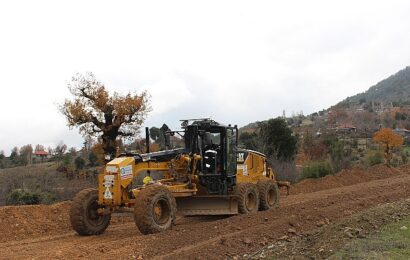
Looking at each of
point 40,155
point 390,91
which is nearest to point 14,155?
point 40,155

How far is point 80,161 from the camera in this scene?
43375 millimetres

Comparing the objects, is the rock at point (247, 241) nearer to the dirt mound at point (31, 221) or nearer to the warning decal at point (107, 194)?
the warning decal at point (107, 194)

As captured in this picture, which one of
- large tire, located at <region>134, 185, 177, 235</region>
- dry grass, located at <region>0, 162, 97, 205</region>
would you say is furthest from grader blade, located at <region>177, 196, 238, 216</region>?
dry grass, located at <region>0, 162, 97, 205</region>

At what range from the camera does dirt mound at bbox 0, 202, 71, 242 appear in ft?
41.9

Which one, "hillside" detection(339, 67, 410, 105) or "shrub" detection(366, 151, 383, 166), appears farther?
"hillside" detection(339, 67, 410, 105)

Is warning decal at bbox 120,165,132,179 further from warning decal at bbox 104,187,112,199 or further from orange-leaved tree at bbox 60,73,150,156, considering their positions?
orange-leaved tree at bbox 60,73,150,156

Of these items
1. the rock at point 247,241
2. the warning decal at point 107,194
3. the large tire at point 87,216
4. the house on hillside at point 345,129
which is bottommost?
the rock at point 247,241

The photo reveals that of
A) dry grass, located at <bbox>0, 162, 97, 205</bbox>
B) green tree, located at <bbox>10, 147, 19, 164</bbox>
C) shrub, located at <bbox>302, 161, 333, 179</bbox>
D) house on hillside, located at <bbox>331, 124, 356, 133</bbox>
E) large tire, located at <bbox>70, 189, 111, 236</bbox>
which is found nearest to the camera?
large tire, located at <bbox>70, 189, 111, 236</bbox>

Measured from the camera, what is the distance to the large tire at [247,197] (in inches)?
549

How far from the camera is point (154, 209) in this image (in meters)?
11.2

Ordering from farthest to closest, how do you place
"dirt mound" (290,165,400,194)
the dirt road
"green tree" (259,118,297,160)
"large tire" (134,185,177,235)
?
"green tree" (259,118,297,160)
"dirt mound" (290,165,400,194)
"large tire" (134,185,177,235)
the dirt road

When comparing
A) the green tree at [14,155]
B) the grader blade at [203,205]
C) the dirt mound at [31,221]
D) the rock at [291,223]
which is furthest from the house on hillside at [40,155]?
the rock at [291,223]

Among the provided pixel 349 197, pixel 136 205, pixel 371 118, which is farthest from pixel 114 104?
pixel 371 118

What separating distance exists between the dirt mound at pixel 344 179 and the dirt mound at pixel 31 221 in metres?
11.5
